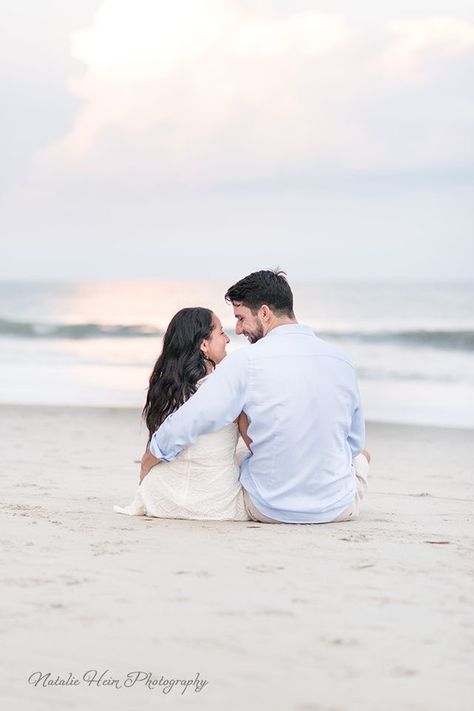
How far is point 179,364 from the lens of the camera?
5051 mm

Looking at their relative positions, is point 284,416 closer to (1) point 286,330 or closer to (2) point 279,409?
(2) point 279,409

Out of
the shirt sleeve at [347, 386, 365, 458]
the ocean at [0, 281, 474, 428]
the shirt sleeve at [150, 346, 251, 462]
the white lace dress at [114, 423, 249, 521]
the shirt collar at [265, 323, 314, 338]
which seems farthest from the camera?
the ocean at [0, 281, 474, 428]

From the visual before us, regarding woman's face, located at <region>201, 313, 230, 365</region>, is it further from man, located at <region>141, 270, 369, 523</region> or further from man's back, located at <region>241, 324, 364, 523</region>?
man's back, located at <region>241, 324, 364, 523</region>

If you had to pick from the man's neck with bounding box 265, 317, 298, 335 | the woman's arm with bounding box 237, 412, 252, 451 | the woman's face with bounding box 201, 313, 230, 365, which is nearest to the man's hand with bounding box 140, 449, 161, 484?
the woman's arm with bounding box 237, 412, 252, 451

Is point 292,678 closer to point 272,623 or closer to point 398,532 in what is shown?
point 272,623

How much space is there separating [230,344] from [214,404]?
18306mm

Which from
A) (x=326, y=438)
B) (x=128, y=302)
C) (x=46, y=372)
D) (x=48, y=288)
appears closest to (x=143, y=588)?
(x=326, y=438)

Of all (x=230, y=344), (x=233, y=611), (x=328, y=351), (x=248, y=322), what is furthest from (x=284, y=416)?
(x=230, y=344)

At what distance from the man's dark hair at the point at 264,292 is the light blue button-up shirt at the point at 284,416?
11 centimetres

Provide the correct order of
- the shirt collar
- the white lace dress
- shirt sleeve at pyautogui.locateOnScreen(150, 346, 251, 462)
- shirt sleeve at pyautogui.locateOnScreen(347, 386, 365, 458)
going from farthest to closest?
shirt sleeve at pyautogui.locateOnScreen(347, 386, 365, 458), the white lace dress, the shirt collar, shirt sleeve at pyautogui.locateOnScreen(150, 346, 251, 462)

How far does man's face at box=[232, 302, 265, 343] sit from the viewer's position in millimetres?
4902

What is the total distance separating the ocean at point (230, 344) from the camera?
1442 cm
